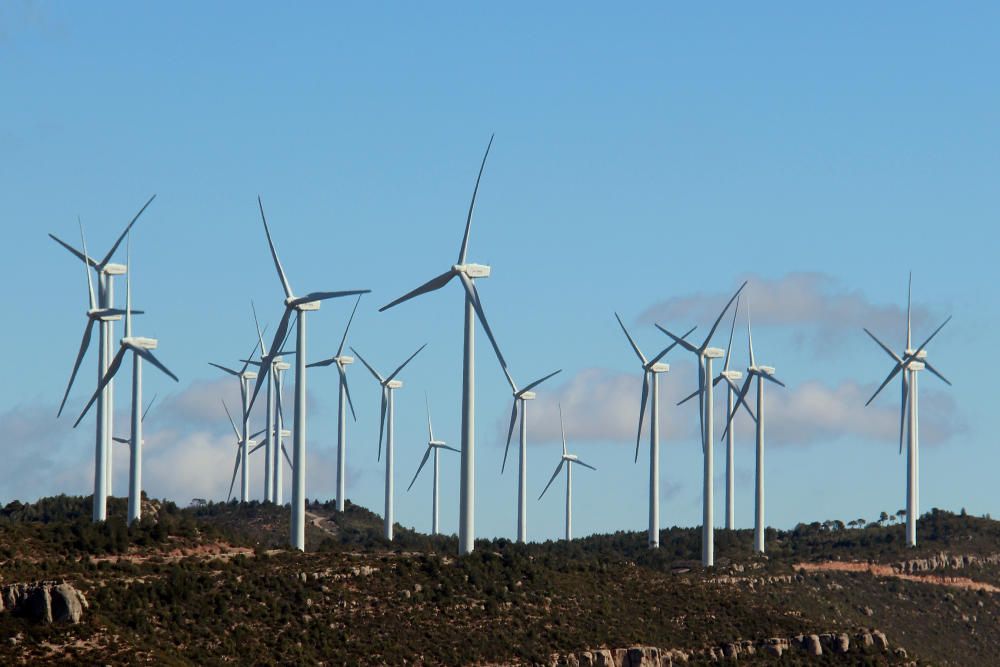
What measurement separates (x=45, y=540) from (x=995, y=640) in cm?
9412

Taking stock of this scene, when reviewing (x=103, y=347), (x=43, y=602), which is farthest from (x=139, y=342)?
(x=43, y=602)

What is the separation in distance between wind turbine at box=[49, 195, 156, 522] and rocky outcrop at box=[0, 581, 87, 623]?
30.1m

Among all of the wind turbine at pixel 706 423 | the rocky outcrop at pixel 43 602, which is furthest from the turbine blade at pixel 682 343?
the rocky outcrop at pixel 43 602

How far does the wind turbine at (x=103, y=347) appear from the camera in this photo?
144m

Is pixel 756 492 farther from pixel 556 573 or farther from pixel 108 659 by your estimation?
pixel 108 659

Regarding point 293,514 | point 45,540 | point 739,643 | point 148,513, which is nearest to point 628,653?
point 739,643

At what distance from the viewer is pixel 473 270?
13812cm

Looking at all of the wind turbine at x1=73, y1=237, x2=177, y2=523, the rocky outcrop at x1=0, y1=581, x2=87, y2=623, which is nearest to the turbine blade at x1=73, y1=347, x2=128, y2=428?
the wind turbine at x1=73, y1=237, x2=177, y2=523

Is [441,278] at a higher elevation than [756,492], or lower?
higher

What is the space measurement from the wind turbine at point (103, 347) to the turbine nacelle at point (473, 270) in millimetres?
24044

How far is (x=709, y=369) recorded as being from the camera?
181 meters

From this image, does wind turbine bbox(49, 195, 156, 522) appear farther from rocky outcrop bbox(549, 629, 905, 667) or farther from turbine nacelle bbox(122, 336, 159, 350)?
rocky outcrop bbox(549, 629, 905, 667)

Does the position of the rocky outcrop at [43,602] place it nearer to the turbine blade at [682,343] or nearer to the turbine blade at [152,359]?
the turbine blade at [152,359]

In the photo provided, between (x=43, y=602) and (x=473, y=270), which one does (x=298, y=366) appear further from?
(x=43, y=602)
